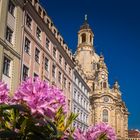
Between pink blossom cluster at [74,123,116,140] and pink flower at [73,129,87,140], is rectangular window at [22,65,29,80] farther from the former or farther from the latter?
pink flower at [73,129,87,140]

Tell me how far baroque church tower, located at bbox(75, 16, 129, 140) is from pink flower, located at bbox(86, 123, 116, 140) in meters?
67.9

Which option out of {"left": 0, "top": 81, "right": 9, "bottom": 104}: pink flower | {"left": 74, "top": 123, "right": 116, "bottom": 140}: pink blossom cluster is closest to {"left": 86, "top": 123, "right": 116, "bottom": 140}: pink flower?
{"left": 74, "top": 123, "right": 116, "bottom": 140}: pink blossom cluster

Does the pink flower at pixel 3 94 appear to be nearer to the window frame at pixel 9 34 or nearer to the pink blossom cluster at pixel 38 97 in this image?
the pink blossom cluster at pixel 38 97

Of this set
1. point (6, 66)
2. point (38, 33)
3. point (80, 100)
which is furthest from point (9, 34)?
point (80, 100)

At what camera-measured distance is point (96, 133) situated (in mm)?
3215

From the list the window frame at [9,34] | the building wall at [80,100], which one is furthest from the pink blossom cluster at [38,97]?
the building wall at [80,100]

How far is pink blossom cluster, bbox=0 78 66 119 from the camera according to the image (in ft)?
8.48

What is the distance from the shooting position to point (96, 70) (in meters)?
91.7

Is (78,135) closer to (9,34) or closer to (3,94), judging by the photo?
(3,94)

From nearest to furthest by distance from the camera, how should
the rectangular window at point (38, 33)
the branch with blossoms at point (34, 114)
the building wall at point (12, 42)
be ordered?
the branch with blossoms at point (34, 114) < the building wall at point (12, 42) < the rectangular window at point (38, 33)

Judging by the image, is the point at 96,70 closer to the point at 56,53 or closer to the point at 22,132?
the point at 56,53

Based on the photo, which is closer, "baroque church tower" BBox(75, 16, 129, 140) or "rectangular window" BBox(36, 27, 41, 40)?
"rectangular window" BBox(36, 27, 41, 40)

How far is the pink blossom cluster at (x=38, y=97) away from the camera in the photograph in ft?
8.48

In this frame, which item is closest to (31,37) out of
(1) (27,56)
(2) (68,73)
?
(1) (27,56)
